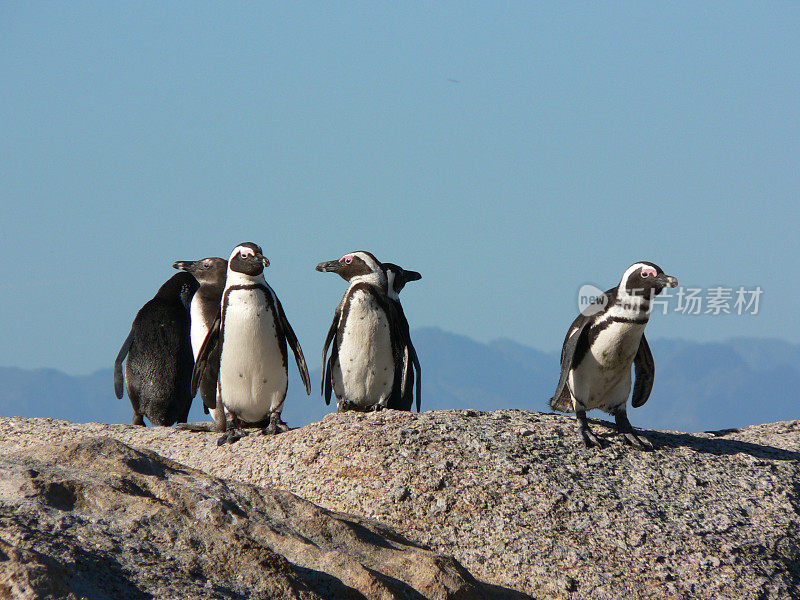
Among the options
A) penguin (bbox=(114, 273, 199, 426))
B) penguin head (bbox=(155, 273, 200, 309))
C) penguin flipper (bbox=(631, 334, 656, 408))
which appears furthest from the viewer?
penguin head (bbox=(155, 273, 200, 309))

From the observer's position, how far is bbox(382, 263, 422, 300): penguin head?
7570 millimetres

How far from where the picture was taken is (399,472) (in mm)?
5250

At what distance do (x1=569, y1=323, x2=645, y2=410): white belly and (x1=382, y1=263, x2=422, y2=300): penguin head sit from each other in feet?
6.05

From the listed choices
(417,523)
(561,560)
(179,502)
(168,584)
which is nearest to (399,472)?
(417,523)

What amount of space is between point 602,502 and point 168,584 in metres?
3.07

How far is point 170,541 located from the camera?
10.0 ft

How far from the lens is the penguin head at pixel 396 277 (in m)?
7.57

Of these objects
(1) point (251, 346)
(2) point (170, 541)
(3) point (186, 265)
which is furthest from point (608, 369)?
(3) point (186, 265)

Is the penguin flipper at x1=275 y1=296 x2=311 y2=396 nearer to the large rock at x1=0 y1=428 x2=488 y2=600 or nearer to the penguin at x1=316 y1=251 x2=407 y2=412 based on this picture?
the penguin at x1=316 y1=251 x2=407 y2=412

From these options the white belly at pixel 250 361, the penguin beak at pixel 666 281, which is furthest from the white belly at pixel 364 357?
the penguin beak at pixel 666 281

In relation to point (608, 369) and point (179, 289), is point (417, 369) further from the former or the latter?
point (179, 289)

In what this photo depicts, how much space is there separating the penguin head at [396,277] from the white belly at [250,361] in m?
1.07

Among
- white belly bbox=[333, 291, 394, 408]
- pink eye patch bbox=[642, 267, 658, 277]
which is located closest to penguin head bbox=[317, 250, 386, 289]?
white belly bbox=[333, 291, 394, 408]

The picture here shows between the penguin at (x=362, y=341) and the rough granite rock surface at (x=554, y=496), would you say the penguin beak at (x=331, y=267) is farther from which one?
the rough granite rock surface at (x=554, y=496)
